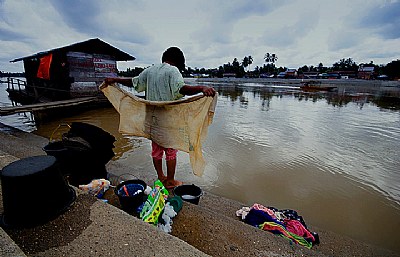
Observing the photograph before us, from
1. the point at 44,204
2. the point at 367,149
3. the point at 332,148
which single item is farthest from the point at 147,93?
the point at 367,149

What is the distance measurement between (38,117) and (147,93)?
955cm

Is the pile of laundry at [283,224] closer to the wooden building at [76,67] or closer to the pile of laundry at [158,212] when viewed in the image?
the pile of laundry at [158,212]

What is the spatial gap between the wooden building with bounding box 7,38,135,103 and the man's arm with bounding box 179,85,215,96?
36.6ft

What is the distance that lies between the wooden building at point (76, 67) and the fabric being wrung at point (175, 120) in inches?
402

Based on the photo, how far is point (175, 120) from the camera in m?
2.98

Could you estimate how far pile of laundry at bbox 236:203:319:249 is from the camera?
239 centimetres

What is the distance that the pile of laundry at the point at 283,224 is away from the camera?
2.39m

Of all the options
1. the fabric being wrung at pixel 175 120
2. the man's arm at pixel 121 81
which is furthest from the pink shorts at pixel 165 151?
the man's arm at pixel 121 81

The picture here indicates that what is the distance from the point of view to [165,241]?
1643 millimetres

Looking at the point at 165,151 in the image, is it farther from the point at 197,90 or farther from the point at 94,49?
the point at 94,49

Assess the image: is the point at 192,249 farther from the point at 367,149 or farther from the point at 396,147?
the point at 396,147

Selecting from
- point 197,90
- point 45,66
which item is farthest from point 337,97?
point 45,66

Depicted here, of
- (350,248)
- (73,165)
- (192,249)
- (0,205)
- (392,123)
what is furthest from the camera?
(392,123)

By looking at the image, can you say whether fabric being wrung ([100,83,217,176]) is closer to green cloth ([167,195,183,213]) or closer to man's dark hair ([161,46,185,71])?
green cloth ([167,195,183,213])
